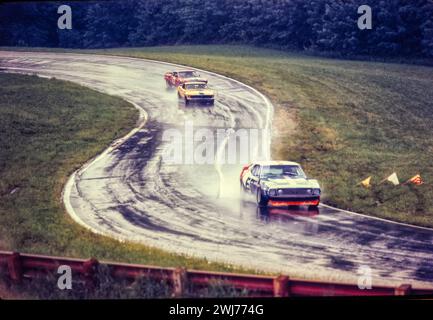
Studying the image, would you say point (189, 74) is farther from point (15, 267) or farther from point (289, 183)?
point (15, 267)

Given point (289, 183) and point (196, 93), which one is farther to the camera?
point (196, 93)

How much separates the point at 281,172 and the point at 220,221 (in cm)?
263

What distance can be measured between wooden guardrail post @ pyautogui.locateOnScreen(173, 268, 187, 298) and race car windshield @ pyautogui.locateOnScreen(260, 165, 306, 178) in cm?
632

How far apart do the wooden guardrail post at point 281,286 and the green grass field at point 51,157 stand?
80.8 inches

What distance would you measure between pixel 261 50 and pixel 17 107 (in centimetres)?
1459

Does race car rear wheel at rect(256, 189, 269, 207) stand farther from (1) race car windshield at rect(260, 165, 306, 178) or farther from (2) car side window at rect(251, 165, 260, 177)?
(2) car side window at rect(251, 165, 260, 177)

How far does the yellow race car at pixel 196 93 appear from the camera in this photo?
29078 mm

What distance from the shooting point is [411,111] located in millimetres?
27125

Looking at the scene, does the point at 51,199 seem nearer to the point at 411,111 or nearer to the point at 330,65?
the point at 411,111

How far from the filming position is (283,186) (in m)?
17.0

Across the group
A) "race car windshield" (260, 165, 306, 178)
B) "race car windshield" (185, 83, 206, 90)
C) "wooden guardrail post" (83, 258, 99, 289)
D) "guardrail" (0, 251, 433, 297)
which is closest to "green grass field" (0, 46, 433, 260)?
"guardrail" (0, 251, 433, 297)

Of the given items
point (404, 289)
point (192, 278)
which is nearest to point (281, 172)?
point (192, 278)

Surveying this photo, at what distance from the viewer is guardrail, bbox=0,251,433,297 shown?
11.7m

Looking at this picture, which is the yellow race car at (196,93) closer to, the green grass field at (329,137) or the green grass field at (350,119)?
the green grass field at (329,137)
